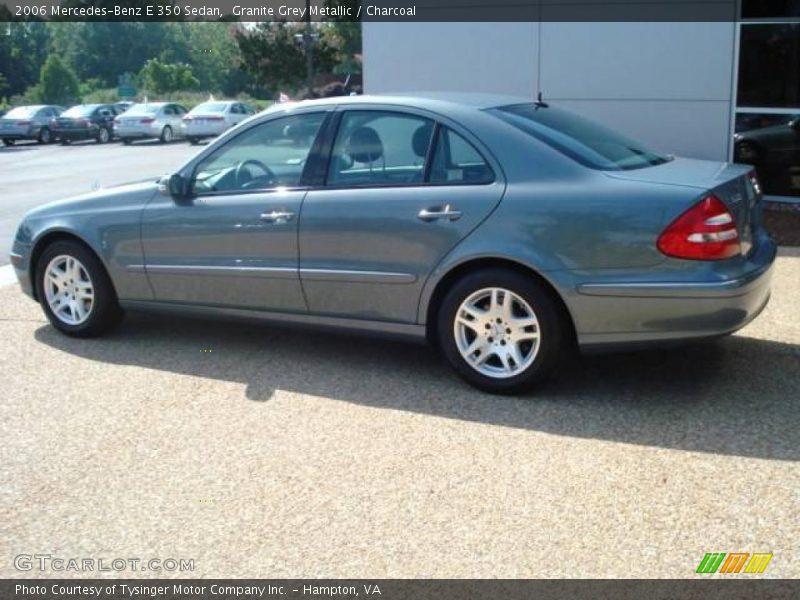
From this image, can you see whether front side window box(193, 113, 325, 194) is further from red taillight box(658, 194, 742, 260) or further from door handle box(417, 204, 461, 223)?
red taillight box(658, 194, 742, 260)

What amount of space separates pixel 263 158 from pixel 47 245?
1.73 meters

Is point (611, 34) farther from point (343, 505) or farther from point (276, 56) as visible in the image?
point (276, 56)

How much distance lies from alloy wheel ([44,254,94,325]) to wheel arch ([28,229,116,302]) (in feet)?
0.36

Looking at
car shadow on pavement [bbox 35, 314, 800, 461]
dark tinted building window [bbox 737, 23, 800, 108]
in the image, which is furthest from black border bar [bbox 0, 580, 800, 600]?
dark tinted building window [bbox 737, 23, 800, 108]

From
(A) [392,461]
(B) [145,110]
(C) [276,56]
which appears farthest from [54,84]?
(A) [392,461]

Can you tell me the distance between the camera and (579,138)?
5.20m

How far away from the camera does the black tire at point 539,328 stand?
4.75 metres

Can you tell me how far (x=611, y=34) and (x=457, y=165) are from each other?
6.82 m

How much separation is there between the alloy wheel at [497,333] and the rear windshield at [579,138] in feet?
2.73

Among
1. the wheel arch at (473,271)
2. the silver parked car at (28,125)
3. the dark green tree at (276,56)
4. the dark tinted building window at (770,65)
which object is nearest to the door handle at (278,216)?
the wheel arch at (473,271)

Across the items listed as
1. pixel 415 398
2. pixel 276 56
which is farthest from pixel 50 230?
pixel 276 56

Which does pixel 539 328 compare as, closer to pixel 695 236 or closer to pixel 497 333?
pixel 497 333

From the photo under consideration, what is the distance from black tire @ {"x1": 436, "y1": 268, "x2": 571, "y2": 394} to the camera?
4.75 meters

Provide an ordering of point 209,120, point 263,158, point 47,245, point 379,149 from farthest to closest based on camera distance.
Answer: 1. point 209,120
2. point 47,245
3. point 263,158
4. point 379,149
